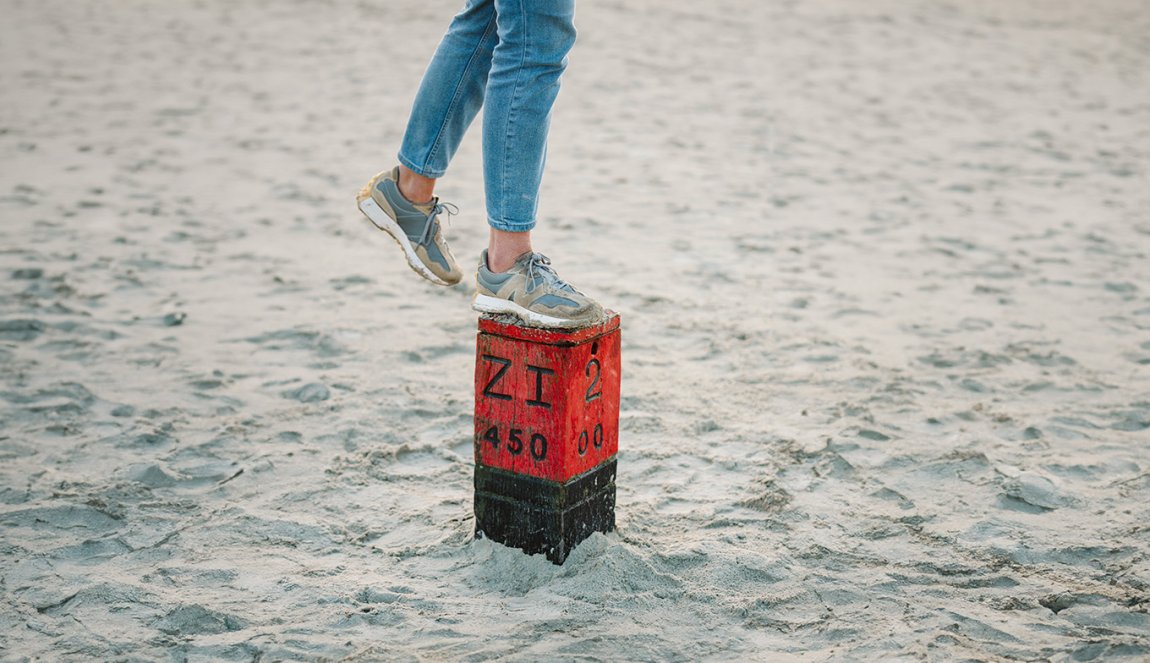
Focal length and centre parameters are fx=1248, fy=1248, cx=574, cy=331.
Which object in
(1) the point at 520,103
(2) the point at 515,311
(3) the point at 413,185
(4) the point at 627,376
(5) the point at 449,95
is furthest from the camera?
(4) the point at 627,376

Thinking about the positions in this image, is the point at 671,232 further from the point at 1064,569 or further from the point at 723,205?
the point at 1064,569

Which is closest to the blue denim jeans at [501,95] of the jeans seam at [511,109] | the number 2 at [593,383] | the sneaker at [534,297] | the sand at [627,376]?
the jeans seam at [511,109]

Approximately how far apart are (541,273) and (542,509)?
0.56m

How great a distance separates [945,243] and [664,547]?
11.1ft

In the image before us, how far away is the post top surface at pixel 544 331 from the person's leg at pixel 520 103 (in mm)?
143

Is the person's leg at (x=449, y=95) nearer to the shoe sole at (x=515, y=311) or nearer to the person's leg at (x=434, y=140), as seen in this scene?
the person's leg at (x=434, y=140)

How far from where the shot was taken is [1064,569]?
3.04 metres

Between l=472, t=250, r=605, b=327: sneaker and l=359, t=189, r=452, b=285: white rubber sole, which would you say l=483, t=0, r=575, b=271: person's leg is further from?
l=359, t=189, r=452, b=285: white rubber sole

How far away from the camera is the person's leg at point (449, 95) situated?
2953 mm

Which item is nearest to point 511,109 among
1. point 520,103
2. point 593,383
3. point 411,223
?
point 520,103

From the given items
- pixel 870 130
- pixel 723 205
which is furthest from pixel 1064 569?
pixel 870 130

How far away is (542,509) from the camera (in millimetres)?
2973

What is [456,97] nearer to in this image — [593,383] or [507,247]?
[507,247]

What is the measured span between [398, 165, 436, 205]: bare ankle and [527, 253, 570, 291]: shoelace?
36 centimetres
